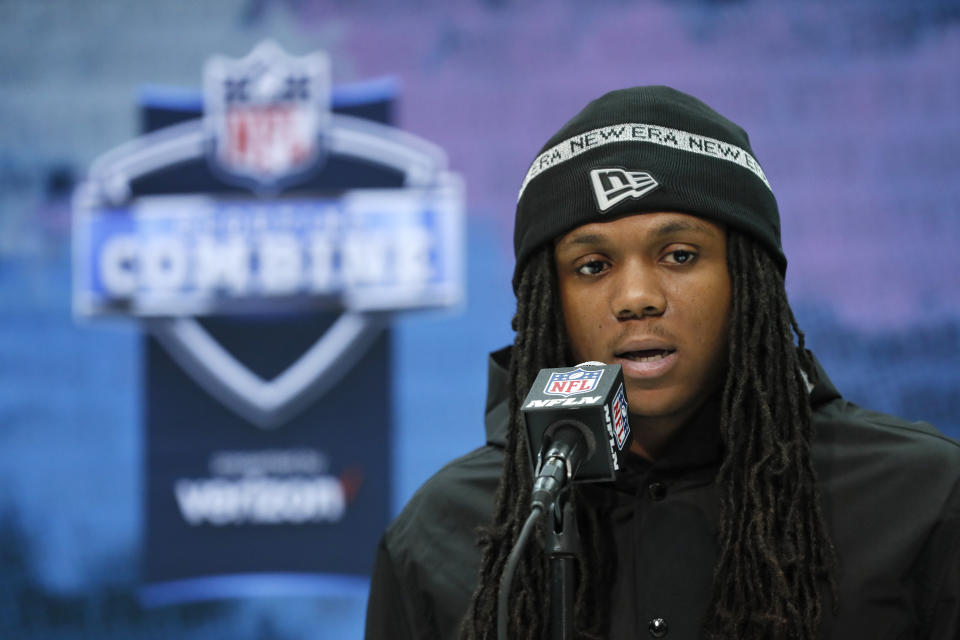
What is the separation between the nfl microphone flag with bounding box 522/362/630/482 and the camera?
0.89 m

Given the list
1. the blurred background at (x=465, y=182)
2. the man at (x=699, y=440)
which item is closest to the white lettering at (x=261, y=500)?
the blurred background at (x=465, y=182)

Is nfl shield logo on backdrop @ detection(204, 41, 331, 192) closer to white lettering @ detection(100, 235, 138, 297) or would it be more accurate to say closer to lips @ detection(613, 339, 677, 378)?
white lettering @ detection(100, 235, 138, 297)

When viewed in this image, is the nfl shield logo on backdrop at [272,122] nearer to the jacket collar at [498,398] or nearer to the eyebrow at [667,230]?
the jacket collar at [498,398]

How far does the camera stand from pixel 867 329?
2535mm

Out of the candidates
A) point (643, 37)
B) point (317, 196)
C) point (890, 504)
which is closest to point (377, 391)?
point (317, 196)

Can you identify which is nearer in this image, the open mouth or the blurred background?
the open mouth

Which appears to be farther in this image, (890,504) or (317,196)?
(317,196)

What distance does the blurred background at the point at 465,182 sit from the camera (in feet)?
8.37

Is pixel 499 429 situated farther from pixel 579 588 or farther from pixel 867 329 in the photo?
pixel 867 329

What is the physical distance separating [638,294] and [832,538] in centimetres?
37

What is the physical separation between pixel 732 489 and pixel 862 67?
5.69 ft

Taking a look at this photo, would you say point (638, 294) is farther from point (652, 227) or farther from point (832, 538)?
point (832, 538)

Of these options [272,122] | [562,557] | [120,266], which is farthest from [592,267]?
[120,266]

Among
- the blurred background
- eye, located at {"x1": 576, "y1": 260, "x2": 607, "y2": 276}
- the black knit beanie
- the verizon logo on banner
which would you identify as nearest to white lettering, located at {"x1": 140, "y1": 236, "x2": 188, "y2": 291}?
the verizon logo on banner
